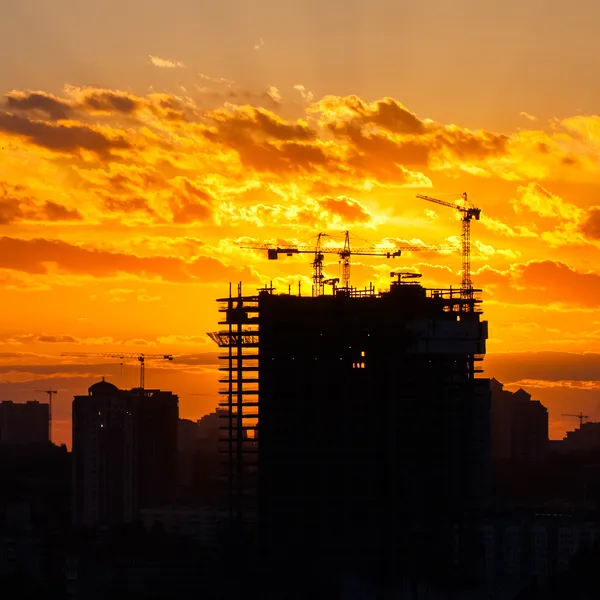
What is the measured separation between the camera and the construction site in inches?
5167

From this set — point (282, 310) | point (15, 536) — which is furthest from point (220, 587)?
point (15, 536)

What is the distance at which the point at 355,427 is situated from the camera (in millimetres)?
134500

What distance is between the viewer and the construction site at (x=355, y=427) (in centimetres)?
13125

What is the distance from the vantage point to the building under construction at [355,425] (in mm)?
131375

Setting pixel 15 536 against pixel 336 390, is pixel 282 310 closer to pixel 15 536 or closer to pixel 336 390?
pixel 336 390

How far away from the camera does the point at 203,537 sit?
183 metres

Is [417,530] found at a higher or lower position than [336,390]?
lower

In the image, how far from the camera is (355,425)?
442 feet

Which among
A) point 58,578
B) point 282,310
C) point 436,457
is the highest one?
point 282,310

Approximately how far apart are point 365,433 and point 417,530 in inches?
286

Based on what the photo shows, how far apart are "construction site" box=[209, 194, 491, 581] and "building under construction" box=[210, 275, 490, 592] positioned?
68 mm

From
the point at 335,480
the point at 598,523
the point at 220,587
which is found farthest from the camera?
the point at 598,523

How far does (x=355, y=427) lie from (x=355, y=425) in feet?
0.58

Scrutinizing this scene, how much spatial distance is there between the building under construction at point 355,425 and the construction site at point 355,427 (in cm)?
7
